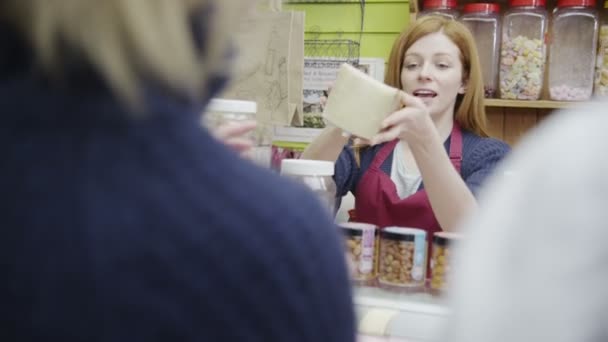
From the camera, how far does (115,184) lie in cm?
37

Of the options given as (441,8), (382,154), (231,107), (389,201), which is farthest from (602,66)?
(231,107)

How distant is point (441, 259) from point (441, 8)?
1.41 metres

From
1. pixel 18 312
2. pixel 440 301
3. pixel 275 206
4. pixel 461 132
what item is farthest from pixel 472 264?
pixel 461 132

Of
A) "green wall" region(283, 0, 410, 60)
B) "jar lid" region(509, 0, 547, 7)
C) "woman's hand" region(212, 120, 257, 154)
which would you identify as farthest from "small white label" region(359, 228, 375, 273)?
"green wall" region(283, 0, 410, 60)

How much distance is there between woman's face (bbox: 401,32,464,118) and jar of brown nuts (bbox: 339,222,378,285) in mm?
782

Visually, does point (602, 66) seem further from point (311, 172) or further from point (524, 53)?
point (311, 172)

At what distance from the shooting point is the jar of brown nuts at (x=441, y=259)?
1075 millimetres

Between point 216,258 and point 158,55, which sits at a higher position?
point 158,55

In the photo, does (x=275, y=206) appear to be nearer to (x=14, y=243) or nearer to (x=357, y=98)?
(x=14, y=243)

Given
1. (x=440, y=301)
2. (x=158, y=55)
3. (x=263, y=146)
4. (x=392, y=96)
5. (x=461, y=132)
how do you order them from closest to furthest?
1. (x=158, y=55)
2. (x=440, y=301)
3. (x=392, y=96)
4. (x=263, y=146)
5. (x=461, y=132)

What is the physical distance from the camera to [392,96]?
1.27 metres

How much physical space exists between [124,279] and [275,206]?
0.10m

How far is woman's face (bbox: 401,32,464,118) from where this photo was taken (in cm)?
182

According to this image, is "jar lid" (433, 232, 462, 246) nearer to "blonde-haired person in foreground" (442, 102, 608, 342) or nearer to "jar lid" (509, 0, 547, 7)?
"blonde-haired person in foreground" (442, 102, 608, 342)
